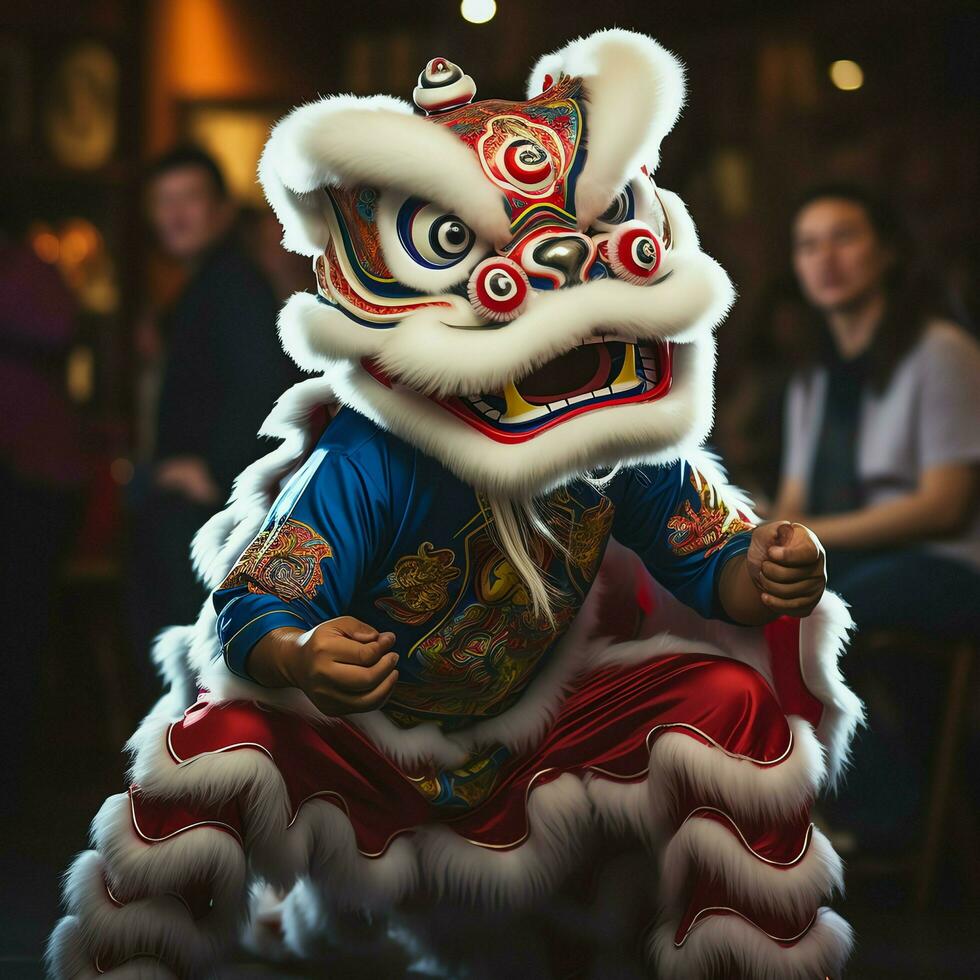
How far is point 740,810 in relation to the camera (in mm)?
971

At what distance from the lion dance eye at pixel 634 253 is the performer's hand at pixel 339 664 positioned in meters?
0.31

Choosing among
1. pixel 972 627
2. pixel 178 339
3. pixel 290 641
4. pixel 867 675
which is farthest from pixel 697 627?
pixel 178 339

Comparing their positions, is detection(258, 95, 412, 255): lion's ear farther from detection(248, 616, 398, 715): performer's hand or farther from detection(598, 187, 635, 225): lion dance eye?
detection(248, 616, 398, 715): performer's hand

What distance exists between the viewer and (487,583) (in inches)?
40.6

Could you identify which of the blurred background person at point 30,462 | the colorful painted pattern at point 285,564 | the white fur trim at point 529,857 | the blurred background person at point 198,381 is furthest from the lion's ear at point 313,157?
the blurred background person at point 30,462

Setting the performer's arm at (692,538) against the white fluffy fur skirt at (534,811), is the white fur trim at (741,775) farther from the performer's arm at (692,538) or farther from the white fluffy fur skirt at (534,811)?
the performer's arm at (692,538)

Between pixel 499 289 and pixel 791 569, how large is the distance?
301mm

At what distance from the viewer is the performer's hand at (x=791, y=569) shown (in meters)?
0.99

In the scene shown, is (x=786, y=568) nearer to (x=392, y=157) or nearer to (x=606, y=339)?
(x=606, y=339)

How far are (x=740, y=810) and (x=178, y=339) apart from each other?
145cm

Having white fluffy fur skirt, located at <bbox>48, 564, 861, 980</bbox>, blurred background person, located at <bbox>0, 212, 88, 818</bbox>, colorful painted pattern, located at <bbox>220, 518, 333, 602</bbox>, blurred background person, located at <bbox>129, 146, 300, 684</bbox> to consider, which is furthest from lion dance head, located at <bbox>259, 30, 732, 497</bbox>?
blurred background person, located at <bbox>0, 212, 88, 818</bbox>

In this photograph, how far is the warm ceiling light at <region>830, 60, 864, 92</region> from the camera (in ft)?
8.65

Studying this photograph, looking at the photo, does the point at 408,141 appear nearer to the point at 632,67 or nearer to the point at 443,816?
the point at 632,67

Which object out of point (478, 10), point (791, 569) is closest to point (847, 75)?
point (478, 10)
